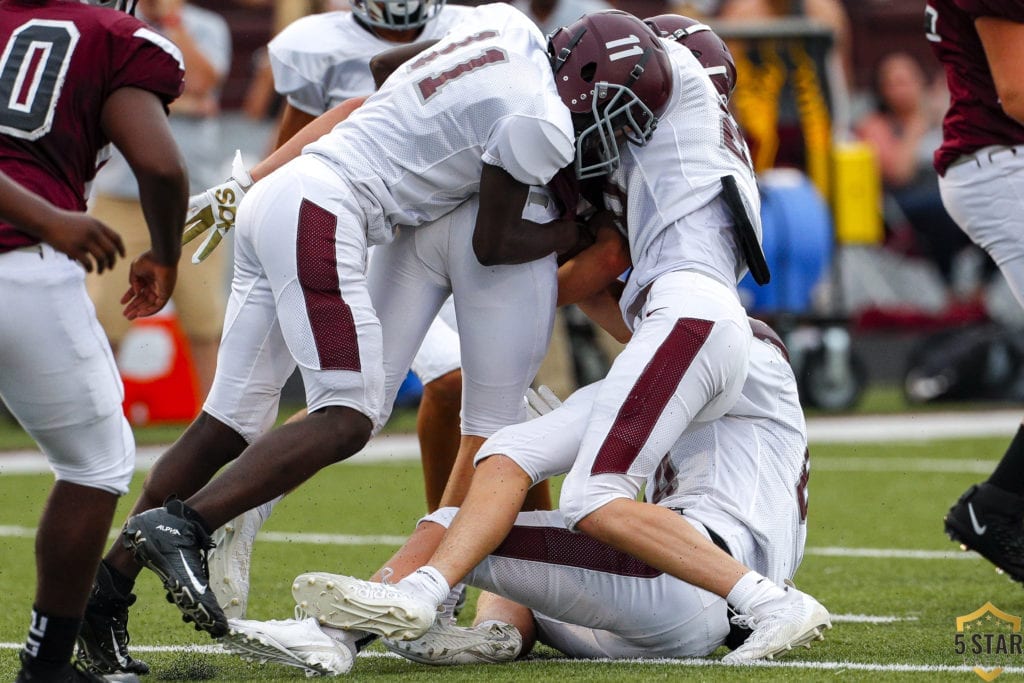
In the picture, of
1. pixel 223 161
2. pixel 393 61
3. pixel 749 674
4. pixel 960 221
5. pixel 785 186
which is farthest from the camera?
pixel 223 161

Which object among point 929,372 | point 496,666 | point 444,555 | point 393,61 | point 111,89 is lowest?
point 929,372

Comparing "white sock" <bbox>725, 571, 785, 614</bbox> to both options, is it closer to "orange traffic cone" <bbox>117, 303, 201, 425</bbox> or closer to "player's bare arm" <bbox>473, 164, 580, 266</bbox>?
"player's bare arm" <bbox>473, 164, 580, 266</bbox>

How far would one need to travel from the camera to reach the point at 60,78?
A: 3.07 m

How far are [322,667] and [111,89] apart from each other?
4.07ft

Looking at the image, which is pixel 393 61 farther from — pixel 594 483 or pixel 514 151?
pixel 594 483

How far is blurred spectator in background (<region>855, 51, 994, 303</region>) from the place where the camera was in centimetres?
1083

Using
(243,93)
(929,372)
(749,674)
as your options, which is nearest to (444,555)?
(749,674)

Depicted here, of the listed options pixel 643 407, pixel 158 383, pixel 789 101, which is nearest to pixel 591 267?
pixel 643 407

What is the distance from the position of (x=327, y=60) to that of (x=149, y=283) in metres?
1.66

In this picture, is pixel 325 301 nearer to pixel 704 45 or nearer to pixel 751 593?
pixel 751 593

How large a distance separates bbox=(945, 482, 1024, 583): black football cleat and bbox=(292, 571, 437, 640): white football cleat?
175 cm

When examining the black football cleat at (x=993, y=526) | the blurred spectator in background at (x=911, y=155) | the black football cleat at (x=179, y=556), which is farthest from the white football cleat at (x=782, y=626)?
the blurred spectator in background at (x=911, y=155)

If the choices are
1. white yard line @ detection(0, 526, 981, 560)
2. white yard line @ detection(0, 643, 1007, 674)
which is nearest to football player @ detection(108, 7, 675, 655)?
white yard line @ detection(0, 643, 1007, 674)

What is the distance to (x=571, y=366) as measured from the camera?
958 cm
